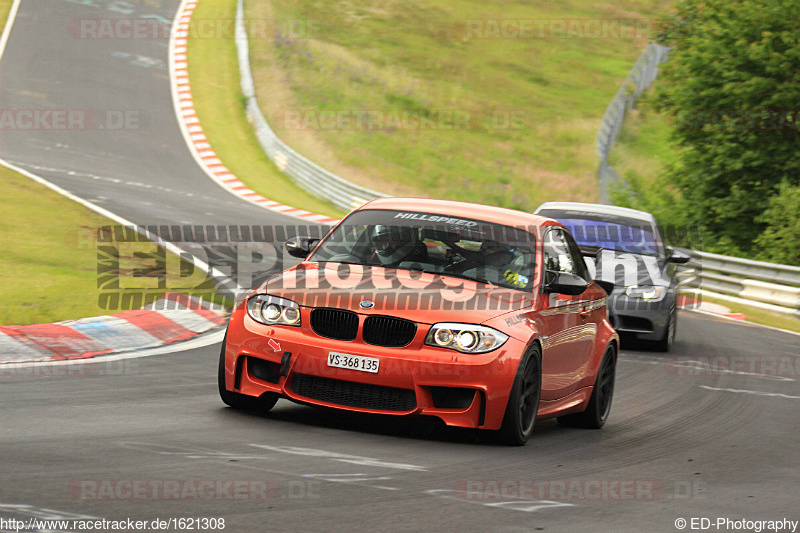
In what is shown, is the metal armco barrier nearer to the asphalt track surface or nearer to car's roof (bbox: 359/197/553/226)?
the asphalt track surface

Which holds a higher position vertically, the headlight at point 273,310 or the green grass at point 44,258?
the headlight at point 273,310

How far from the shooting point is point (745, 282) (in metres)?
20.2

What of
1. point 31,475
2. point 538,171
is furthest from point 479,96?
point 31,475

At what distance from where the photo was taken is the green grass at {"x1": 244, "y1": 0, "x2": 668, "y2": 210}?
1388 inches

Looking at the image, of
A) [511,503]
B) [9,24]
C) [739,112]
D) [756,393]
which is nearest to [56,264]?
[756,393]

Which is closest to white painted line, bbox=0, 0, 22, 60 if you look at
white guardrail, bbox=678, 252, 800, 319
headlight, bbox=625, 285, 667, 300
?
white guardrail, bbox=678, 252, 800, 319

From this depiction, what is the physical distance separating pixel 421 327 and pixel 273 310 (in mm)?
966

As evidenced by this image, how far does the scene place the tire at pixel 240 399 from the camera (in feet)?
23.2

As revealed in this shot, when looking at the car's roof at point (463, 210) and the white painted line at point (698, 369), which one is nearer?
the car's roof at point (463, 210)

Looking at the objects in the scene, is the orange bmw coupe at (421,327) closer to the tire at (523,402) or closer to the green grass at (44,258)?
the tire at (523,402)

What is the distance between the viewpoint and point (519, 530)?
192 inches

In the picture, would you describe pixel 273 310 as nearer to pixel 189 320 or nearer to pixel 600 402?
pixel 600 402

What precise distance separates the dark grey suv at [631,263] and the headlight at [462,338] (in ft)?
19.0

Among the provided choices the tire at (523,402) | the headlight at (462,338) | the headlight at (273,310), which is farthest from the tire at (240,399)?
the tire at (523,402)
